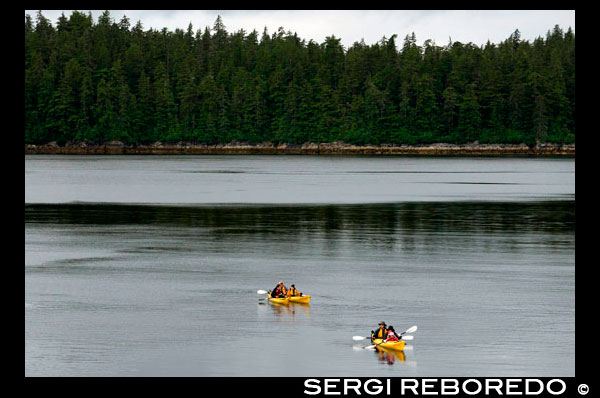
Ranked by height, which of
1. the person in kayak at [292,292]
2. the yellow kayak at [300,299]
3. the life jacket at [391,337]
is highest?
the person in kayak at [292,292]

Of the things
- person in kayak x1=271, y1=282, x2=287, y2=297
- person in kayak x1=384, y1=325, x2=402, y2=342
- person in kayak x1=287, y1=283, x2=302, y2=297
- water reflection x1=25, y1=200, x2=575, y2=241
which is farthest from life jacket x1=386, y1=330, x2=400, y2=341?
water reflection x1=25, y1=200, x2=575, y2=241

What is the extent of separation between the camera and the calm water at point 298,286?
31391mm

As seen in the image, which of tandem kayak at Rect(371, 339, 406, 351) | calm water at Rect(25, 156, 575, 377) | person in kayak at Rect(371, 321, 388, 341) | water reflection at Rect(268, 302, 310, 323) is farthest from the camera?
water reflection at Rect(268, 302, 310, 323)

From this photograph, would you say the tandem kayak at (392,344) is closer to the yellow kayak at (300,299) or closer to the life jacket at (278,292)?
the yellow kayak at (300,299)

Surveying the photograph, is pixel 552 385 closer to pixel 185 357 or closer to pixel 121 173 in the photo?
pixel 185 357

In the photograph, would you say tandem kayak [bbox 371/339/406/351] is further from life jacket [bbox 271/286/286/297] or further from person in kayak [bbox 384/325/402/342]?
life jacket [bbox 271/286/286/297]

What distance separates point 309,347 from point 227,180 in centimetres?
9265

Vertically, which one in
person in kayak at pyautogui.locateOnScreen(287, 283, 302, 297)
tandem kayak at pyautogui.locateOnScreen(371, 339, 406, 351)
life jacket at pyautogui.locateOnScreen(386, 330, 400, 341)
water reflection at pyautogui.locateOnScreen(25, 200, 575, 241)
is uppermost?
water reflection at pyautogui.locateOnScreen(25, 200, 575, 241)

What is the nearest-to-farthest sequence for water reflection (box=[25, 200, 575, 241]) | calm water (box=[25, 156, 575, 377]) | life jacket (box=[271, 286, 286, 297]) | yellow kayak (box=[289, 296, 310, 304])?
calm water (box=[25, 156, 575, 377])
yellow kayak (box=[289, 296, 310, 304])
life jacket (box=[271, 286, 286, 297])
water reflection (box=[25, 200, 575, 241])

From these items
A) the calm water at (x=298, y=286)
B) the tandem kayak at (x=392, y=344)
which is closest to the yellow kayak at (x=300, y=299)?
the calm water at (x=298, y=286)

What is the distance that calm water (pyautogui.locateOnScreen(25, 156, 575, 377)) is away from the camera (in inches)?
1236

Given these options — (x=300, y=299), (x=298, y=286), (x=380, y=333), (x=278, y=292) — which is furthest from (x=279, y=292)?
(x=380, y=333)
